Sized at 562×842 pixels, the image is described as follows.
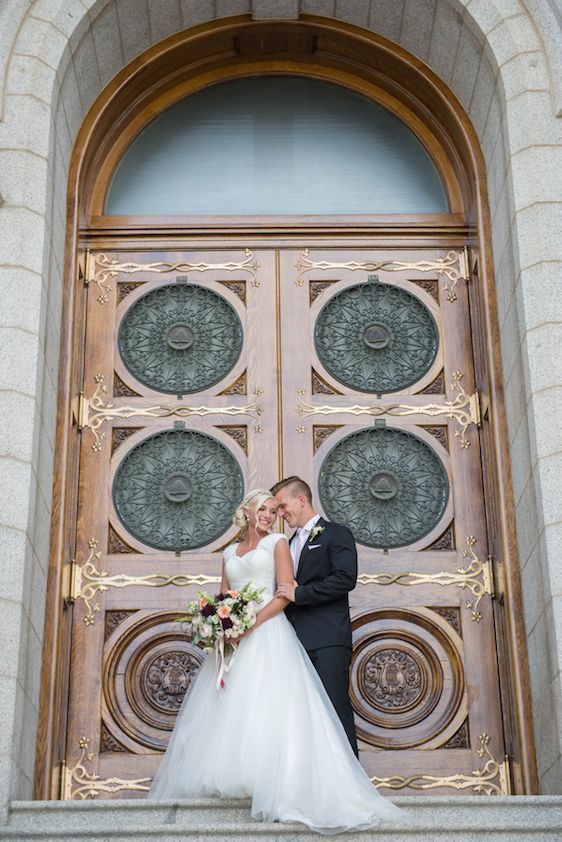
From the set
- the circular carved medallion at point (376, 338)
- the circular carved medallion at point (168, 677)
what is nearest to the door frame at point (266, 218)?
the circular carved medallion at point (376, 338)

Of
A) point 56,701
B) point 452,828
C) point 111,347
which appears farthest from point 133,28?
point 452,828

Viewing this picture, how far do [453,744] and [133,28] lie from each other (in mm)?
5374

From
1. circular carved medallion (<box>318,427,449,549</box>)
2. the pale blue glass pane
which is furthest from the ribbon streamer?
the pale blue glass pane

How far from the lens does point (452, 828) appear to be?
637 centimetres

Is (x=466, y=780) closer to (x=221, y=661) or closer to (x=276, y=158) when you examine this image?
(x=221, y=661)

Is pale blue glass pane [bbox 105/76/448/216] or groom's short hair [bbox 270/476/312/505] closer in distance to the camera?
groom's short hair [bbox 270/476/312/505]

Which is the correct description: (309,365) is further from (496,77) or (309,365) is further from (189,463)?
(496,77)

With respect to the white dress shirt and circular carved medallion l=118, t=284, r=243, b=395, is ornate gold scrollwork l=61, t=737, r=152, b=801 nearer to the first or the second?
the white dress shirt

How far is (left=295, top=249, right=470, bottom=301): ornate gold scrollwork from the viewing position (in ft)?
31.3

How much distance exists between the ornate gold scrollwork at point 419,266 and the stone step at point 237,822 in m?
4.01

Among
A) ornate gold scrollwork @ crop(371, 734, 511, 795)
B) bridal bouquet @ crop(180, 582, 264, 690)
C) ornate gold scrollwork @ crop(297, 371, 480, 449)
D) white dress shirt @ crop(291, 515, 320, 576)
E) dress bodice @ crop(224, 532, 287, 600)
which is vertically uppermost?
ornate gold scrollwork @ crop(297, 371, 480, 449)

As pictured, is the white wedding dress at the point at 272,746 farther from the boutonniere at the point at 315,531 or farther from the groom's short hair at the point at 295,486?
Result: the groom's short hair at the point at 295,486

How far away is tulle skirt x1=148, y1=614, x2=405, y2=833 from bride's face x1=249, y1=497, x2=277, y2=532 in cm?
56

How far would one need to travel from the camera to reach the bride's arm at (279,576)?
745 cm
